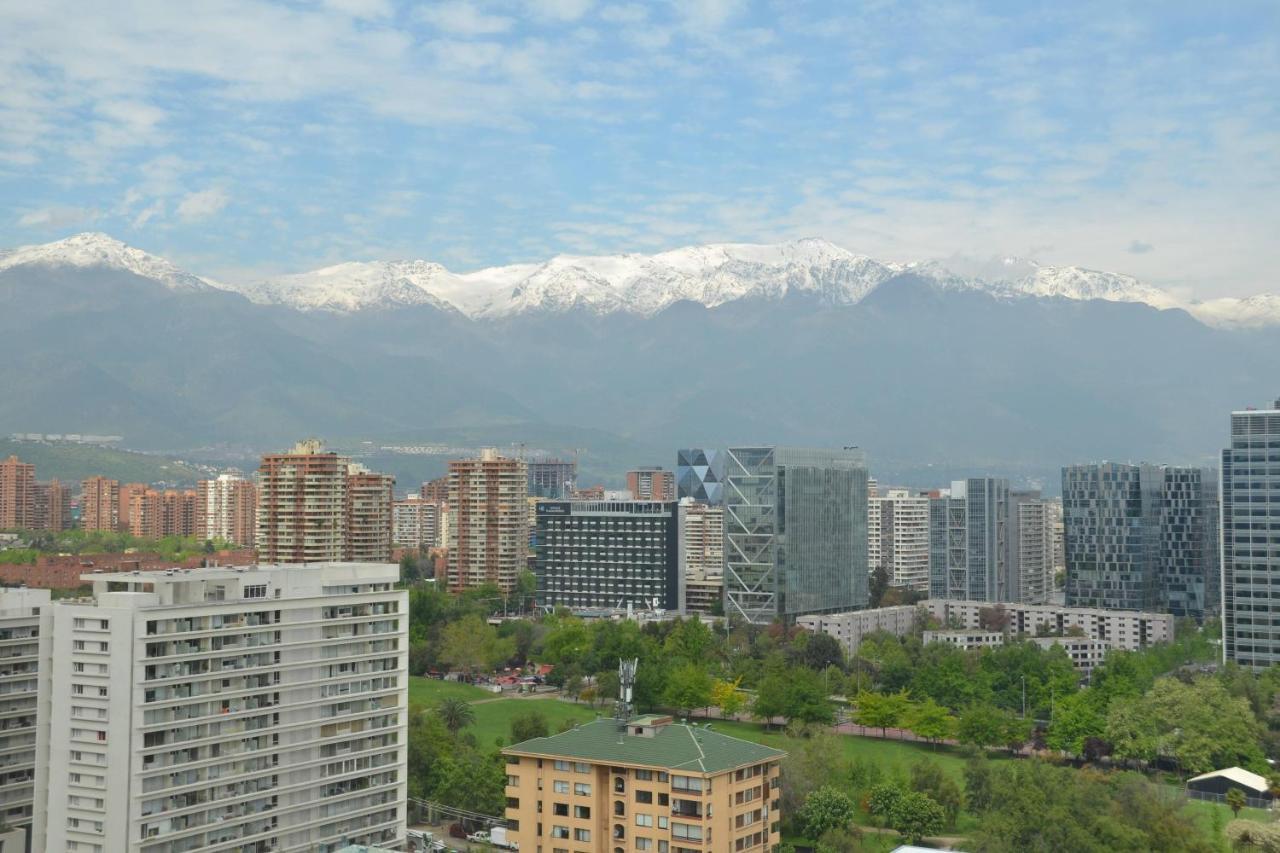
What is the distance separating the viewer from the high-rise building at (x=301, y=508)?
236 ft

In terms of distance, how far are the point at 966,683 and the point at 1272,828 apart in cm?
1885

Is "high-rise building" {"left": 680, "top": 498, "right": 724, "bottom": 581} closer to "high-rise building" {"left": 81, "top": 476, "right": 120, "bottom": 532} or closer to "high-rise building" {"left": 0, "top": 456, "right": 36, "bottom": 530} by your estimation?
"high-rise building" {"left": 81, "top": 476, "right": 120, "bottom": 532}

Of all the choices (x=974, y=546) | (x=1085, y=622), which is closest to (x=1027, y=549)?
(x=974, y=546)

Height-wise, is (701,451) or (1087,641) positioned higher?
(701,451)

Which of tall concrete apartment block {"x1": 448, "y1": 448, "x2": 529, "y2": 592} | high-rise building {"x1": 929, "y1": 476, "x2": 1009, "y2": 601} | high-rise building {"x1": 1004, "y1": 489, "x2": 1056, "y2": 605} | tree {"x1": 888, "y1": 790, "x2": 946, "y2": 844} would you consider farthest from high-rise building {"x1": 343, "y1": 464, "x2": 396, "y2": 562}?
tree {"x1": 888, "y1": 790, "x2": 946, "y2": 844}

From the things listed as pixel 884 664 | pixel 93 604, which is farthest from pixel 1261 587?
pixel 93 604

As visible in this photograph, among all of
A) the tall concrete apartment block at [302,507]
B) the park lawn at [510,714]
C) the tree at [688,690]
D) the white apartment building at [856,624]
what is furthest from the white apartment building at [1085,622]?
the tall concrete apartment block at [302,507]

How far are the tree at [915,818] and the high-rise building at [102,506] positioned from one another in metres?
95.4

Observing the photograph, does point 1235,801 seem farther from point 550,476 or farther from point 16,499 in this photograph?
point 550,476

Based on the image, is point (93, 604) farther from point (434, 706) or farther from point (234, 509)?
point (234, 509)

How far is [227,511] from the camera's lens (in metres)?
110

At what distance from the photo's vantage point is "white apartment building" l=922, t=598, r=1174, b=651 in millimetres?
66375

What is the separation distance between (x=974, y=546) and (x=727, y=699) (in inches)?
1695

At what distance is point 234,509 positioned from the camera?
354ft
